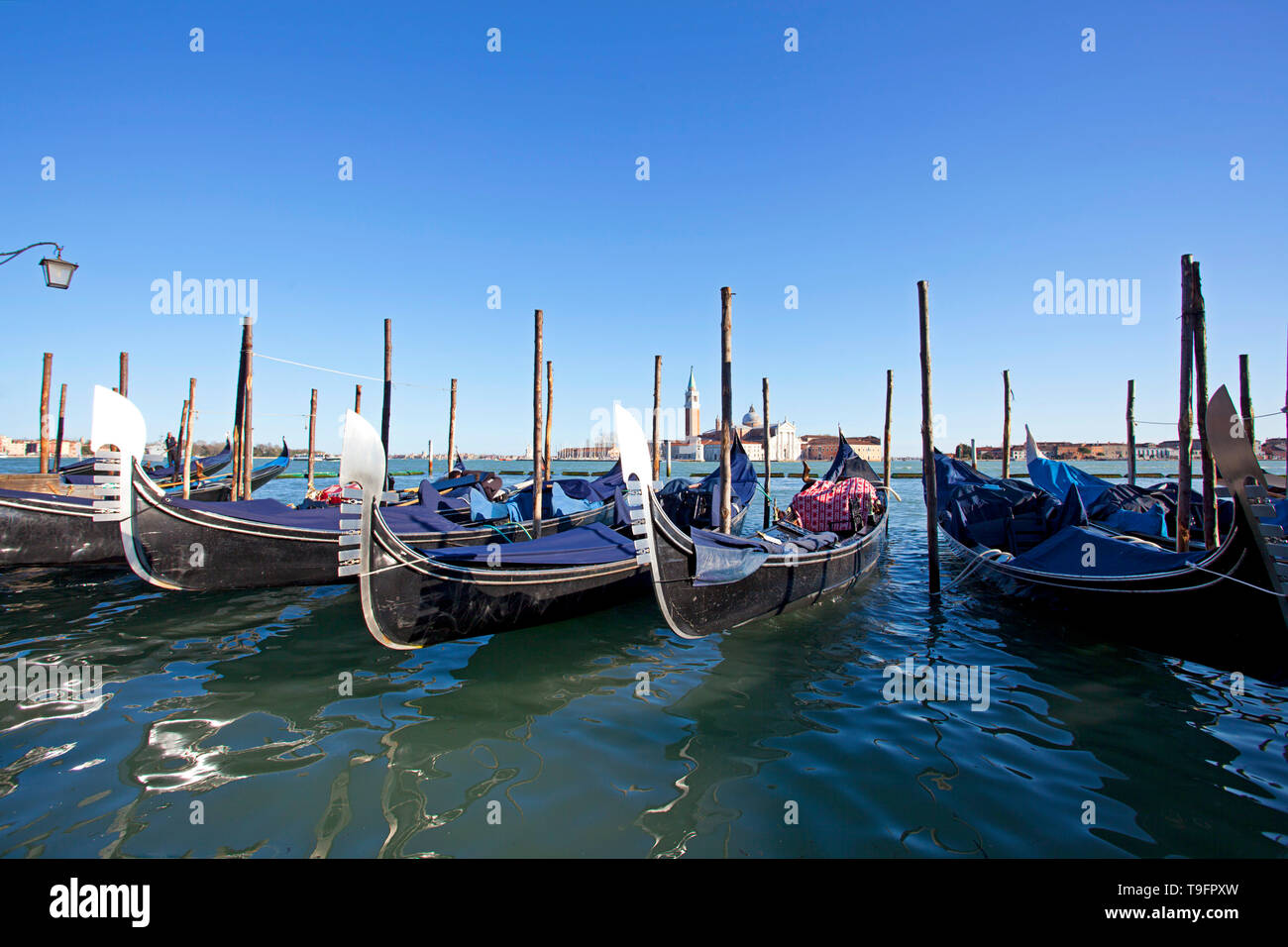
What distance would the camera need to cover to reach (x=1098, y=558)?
4988 millimetres

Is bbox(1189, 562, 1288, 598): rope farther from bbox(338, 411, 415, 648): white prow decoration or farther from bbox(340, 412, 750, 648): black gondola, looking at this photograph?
bbox(338, 411, 415, 648): white prow decoration

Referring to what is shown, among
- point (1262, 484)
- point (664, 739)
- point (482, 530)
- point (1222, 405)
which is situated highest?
point (1222, 405)

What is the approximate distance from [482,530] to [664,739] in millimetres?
5176

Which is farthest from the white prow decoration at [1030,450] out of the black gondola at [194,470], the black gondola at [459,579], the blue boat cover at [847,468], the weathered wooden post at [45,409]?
the weathered wooden post at [45,409]

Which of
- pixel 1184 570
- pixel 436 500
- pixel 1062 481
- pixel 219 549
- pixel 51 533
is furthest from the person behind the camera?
pixel 1062 481

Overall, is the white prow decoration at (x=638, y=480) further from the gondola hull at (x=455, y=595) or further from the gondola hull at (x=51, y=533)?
the gondola hull at (x=51, y=533)

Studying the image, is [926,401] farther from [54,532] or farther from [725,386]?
[54,532]

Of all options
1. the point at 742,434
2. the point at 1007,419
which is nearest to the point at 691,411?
the point at 742,434

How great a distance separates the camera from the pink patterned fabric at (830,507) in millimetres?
8195

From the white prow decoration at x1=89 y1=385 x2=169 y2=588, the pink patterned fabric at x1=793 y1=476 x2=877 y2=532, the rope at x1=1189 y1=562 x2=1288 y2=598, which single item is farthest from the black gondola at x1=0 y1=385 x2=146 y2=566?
the rope at x1=1189 y1=562 x2=1288 y2=598

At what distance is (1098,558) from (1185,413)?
253 centimetres
